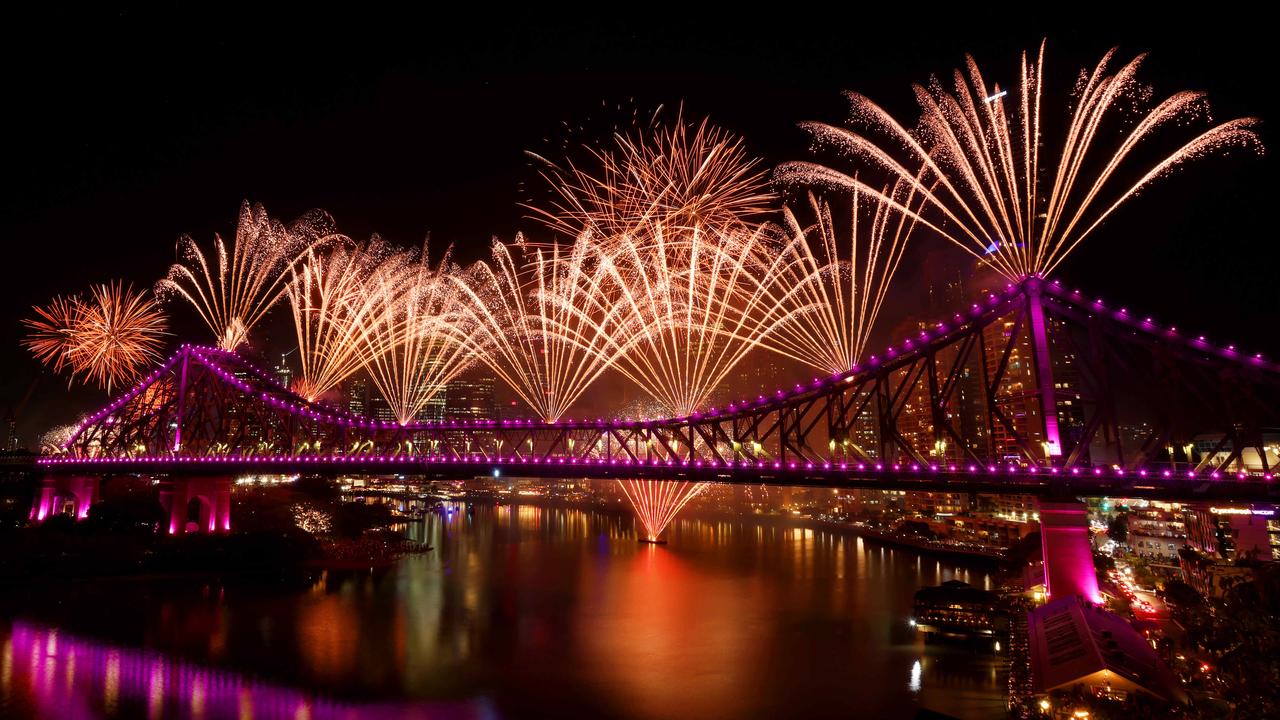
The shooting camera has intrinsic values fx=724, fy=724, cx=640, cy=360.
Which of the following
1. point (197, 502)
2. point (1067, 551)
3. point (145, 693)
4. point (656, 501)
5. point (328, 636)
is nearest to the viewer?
point (1067, 551)

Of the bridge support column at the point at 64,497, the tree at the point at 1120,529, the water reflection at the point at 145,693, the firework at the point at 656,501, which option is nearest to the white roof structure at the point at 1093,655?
the water reflection at the point at 145,693

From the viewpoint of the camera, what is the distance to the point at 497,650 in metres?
35.7

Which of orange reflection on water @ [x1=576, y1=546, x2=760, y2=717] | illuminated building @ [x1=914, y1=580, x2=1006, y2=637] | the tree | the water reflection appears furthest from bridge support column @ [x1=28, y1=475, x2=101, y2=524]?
the tree

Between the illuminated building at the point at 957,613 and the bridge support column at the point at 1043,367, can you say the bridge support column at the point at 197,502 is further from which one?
the bridge support column at the point at 1043,367

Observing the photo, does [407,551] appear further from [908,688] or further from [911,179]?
[911,179]

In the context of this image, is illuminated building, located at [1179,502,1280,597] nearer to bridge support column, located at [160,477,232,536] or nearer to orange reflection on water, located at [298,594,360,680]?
orange reflection on water, located at [298,594,360,680]

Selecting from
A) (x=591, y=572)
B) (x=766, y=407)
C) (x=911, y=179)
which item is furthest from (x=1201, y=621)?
(x=591, y=572)

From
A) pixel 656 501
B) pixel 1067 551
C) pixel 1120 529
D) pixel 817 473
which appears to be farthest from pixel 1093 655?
pixel 1120 529

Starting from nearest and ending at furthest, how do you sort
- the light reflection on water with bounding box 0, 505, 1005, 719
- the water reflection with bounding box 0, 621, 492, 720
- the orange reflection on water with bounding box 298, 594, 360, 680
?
1. the water reflection with bounding box 0, 621, 492, 720
2. the light reflection on water with bounding box 0, 505, 1005, 719
3. the orange reflection on water with bounding box 298, 594, 360, 680

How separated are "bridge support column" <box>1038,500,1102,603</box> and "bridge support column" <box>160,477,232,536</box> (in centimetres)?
6100

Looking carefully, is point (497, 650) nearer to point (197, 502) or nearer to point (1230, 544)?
point (197, 502)

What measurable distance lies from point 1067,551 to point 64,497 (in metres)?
78.9

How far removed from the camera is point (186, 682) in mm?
30109

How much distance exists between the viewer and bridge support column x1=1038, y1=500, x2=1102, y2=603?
87.6ft
